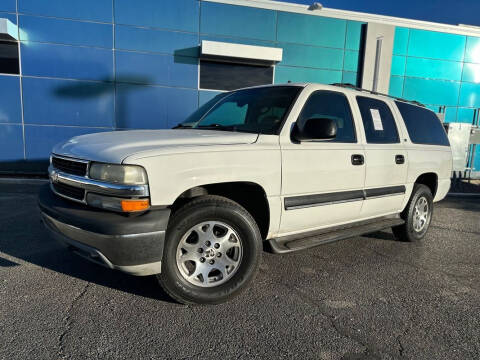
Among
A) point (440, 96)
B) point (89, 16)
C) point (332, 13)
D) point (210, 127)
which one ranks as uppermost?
point (332, 13)

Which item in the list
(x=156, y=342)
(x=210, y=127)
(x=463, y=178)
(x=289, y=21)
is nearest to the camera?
(x=156, y=342)

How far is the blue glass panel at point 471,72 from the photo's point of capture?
1259 cm

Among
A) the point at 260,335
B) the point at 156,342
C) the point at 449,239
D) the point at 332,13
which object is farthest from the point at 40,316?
the point at 332,13

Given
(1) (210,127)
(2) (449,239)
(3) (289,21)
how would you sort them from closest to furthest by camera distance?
(1) (210,127)
(2) (449,239)
(3) (289,21)

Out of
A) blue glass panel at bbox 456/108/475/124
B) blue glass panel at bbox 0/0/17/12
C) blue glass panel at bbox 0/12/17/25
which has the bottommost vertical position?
blue glass panel at bbox 456/108/475/124

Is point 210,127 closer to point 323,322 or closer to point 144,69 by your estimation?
point 323,322

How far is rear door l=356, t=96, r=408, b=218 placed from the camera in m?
3.86

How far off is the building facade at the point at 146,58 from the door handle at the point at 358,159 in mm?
7370

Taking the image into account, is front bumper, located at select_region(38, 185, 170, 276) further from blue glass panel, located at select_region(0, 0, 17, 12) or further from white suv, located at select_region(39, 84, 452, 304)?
blue glass panel, located at select_region(0, 0, 17, 12)

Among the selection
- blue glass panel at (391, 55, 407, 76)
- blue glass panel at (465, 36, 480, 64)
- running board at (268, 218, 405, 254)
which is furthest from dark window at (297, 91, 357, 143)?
blue glass panel at (465, 36, 480, 64)

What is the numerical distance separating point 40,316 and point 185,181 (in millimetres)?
1542

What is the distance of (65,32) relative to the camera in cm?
958

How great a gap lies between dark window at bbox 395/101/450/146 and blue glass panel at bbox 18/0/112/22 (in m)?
8.66

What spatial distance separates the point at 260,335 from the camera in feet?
8.04
